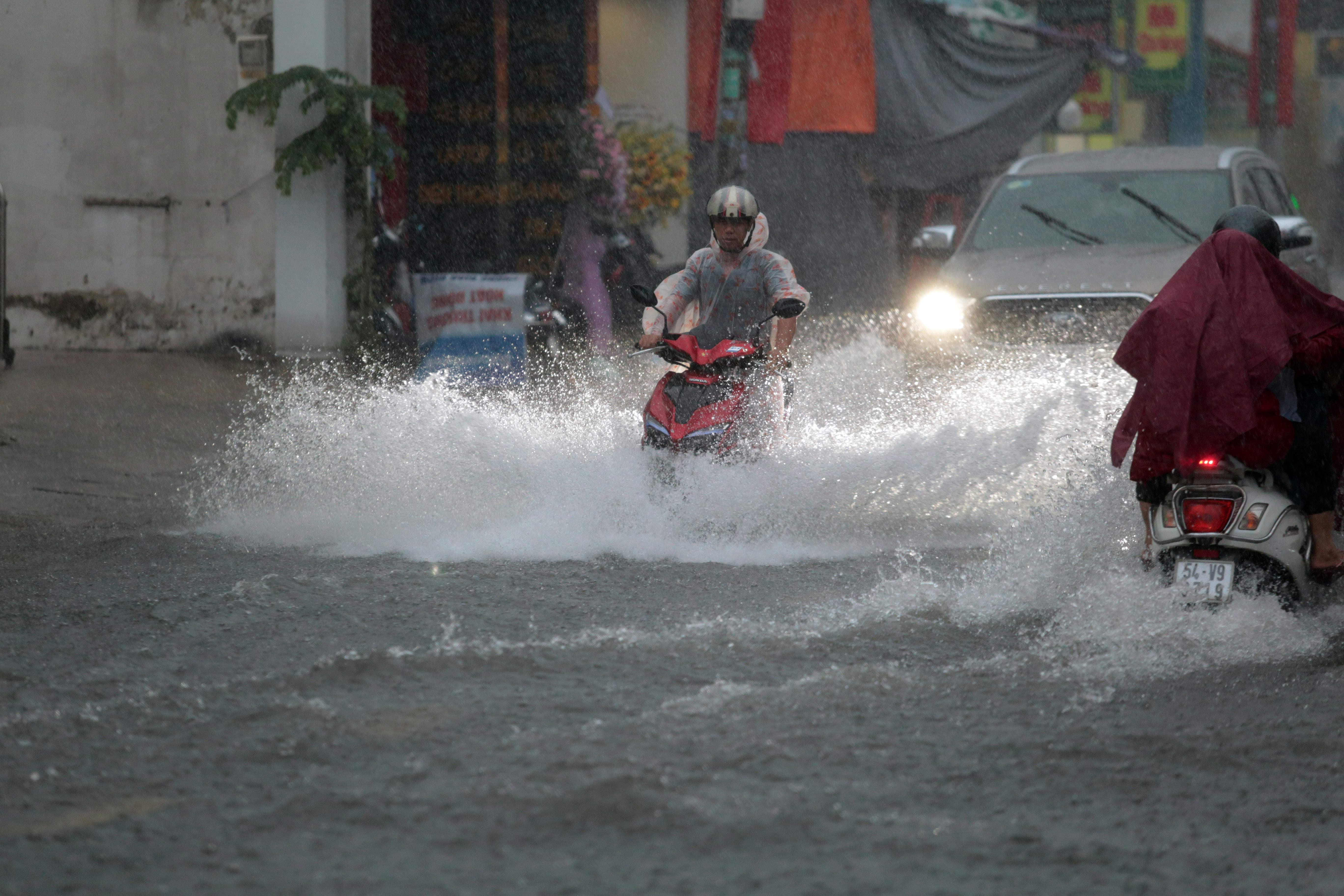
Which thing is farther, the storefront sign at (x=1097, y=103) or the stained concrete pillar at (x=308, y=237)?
the storefront sign at (x=1097, y=103)

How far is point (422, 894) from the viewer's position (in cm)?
319

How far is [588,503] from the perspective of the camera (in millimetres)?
7418

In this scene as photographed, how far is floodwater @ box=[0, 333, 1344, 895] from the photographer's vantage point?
3.44m

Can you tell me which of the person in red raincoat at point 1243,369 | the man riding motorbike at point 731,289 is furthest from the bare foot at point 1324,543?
the man riding motorbike at point 731,289

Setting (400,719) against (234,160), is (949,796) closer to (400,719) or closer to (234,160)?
(400,719)

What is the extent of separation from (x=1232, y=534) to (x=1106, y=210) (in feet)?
21.1

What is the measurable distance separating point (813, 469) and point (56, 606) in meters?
3.34

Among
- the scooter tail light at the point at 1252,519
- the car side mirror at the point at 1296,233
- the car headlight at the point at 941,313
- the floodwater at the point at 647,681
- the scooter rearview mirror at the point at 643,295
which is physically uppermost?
the car side mirror at the point at 1296,233

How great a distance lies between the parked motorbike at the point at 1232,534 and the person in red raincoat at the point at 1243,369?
0.23 feet

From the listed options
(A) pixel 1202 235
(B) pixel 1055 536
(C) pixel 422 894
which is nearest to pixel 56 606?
(C) pixel 422 894

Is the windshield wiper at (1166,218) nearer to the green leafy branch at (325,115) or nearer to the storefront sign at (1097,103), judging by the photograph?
the green leafy branch at (325,115)

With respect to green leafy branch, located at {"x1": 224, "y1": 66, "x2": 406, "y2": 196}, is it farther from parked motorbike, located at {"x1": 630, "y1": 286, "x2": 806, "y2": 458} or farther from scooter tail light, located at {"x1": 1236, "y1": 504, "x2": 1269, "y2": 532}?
scooter tail light, located at {"x1": 1236, "y1": 504, "x2": 1269, "y2": 532}

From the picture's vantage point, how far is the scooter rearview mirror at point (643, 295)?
7.62m

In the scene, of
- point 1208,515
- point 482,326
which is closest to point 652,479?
point 1208,515
